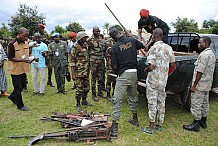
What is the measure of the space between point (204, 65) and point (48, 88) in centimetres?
531

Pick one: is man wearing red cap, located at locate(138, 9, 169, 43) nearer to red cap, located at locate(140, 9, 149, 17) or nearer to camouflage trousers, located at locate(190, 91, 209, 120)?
red cap, located at locate(140, 9, 149, 17)

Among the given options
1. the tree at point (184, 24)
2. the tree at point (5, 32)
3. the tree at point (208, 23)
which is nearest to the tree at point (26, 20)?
the tree at point (5, 32)

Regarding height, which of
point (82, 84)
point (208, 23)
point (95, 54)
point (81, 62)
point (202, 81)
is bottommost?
point (82, 84)

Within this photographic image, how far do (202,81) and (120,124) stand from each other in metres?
1.82

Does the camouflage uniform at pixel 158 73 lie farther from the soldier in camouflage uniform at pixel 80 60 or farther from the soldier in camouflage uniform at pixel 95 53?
the soldier in camouflage uniform at pixel 95 53

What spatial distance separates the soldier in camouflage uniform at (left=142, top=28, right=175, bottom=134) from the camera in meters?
3.80

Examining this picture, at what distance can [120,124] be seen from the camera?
14.5 feet

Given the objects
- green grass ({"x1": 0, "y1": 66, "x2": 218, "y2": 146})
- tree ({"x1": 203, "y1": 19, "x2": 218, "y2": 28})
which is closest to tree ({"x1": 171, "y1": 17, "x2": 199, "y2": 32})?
tree ({"x1": 203, "y1": 19, "x2": 218, "y2": 28})

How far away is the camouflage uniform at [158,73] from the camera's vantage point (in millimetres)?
3797

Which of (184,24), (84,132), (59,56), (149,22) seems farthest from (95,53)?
(184,24)

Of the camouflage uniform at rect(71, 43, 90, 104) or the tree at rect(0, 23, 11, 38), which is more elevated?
the tree at rect(0, 23, 11, 38)

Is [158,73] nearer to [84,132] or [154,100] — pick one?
[154,100]

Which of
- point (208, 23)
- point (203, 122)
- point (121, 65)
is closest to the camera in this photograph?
point (121, 65)

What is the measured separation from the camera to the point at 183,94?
4781 mm
